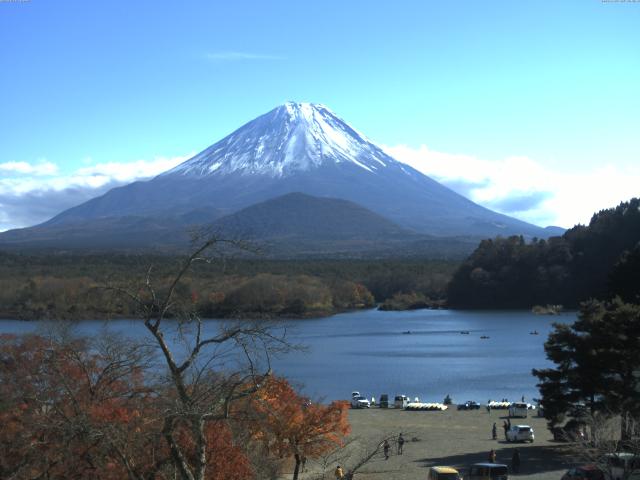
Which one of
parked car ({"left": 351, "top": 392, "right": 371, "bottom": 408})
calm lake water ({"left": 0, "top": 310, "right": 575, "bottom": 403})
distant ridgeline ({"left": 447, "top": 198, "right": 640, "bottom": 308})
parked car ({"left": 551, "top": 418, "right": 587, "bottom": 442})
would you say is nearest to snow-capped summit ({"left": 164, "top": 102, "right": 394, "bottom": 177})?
distant ridgeline ({"left": 447, "top": 198, "right": 640, "bottom": 308})

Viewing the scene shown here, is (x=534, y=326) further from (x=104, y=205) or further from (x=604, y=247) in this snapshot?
(x=104, y=205)

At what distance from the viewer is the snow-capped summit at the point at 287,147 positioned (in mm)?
139375

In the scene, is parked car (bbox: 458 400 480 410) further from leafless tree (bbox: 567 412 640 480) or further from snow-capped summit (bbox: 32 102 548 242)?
snow-capped summit (bbox: 32 102 548 242)

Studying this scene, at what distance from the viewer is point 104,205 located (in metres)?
142

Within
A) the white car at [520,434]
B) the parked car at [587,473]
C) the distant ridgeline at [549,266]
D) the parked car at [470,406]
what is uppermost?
the distant ridgeline at [549,266]

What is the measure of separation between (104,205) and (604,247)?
107672 millimetres

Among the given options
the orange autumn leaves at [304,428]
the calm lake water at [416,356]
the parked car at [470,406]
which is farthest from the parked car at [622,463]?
the parked car at [470,406]

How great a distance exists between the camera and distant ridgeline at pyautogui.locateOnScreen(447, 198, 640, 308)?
4825 centimetres

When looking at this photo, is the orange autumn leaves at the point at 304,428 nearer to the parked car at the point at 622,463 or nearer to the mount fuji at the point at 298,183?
the parked car at the point at 622,463

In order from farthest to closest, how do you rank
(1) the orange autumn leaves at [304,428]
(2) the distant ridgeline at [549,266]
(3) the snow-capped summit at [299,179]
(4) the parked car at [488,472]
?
(3) the snow-capped summit at [299,179] → (2) the distant ridgeline at [549,266] → (1) the orange autumn leaves at [304,428] → (4) the parked car at [488,472]

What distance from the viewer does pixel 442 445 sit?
13.8 metres

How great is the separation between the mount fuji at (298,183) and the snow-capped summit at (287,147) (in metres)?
0.17

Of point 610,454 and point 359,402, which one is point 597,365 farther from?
point 359,402

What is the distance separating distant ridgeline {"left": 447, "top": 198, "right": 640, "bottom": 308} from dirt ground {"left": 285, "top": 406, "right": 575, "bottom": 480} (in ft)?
102
